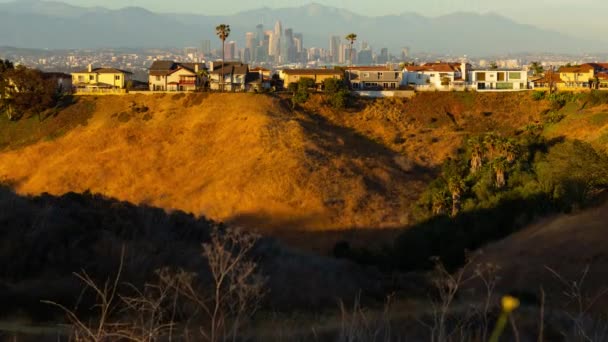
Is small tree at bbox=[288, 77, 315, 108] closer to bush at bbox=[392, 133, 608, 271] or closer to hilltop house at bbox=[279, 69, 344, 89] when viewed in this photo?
hilltop house at bbox=[279, 69, 344, 89]

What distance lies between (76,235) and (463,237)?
58.4ft

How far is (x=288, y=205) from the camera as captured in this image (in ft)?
143

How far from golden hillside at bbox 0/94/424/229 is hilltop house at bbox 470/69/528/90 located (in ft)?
83.5

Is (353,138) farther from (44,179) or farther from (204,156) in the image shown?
(44,179)

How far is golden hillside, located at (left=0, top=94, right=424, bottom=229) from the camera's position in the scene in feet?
143

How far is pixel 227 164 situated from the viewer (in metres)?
50.5

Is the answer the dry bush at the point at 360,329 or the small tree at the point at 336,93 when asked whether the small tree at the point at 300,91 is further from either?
the dry bush at the point at 360,329

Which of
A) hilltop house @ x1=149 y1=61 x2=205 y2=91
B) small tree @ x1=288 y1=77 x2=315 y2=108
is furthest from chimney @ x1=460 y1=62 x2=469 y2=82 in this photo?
hilltop house @ x1=149 y1=61 x2=205 y2=91

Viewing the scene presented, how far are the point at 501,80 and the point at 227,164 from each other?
39544 millimetres

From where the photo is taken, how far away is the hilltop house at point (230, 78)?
2942 inches

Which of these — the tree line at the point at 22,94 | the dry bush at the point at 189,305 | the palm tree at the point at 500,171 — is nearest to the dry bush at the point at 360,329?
the dry bush at the point at 189,305

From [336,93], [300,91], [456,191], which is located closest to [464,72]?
[336,93]

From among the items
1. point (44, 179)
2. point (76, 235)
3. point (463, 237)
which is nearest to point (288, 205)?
point (463, 237)

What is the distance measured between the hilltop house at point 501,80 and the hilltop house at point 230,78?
2393 cm
